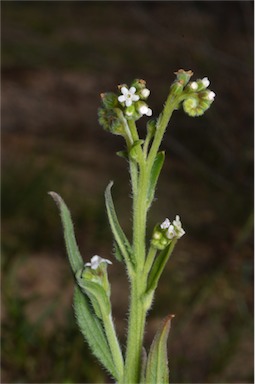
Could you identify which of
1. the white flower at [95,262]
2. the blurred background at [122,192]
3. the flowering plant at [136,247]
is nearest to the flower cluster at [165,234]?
the flowering plant at [136,247]

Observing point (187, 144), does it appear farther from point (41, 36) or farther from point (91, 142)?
point (41, 36)

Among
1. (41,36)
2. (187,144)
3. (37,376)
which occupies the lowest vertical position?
(37,376)

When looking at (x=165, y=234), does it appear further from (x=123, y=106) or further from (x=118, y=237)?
(x=123, y=106)

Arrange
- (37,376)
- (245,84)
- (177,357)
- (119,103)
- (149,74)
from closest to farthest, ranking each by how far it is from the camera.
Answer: (119,103)
(37,376)
(177,357)
(245,84)
(149,74)

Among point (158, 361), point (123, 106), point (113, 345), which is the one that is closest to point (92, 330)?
point (113, 345)

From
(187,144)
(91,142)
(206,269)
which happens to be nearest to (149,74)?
(91,142)

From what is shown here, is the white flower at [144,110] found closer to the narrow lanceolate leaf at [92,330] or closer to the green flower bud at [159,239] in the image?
the green flower bud at [159,239]

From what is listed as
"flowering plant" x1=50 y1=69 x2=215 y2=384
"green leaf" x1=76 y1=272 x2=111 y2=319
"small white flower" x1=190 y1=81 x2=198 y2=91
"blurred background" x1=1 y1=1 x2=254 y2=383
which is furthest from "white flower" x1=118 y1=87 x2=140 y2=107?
"blurred background" x1=1 y1=1 x2=254 y2=383

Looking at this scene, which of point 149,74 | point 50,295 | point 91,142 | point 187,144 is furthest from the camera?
point 149,74
